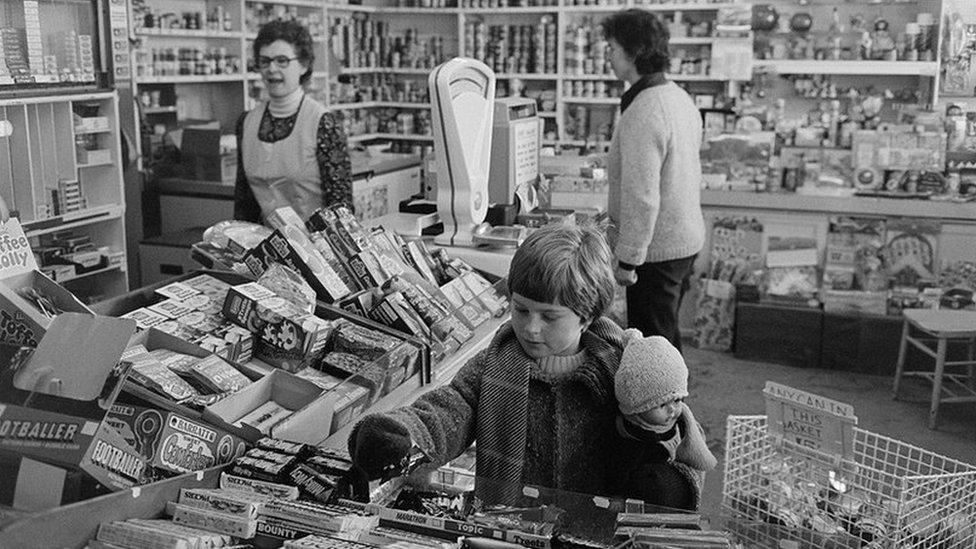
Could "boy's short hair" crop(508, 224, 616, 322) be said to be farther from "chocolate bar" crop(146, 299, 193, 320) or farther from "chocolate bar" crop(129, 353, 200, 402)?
"chocolate bar" crop(146, 299, 193, 320)

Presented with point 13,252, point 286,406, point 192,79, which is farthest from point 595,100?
point 13,252

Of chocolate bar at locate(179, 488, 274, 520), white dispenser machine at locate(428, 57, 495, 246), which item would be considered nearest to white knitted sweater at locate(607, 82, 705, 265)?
white dispenser machine at locate(428, 57, 495, 246)

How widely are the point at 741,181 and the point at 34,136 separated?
384 centimetres

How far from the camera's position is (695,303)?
573cm

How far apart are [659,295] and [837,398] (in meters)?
1.61

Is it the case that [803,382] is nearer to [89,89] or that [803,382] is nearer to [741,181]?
[741,181]

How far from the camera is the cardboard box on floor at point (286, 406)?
1732 millimetres

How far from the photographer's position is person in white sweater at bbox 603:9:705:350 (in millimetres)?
3631

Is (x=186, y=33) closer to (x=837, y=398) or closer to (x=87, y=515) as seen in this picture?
(x=837, y=398)

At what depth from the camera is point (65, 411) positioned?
4.69 ft

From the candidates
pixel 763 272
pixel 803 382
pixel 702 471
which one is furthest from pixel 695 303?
pixel 702 471

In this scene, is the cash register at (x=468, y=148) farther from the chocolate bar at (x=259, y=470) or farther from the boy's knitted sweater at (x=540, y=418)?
the chocolate bar at (x=259, y=470)

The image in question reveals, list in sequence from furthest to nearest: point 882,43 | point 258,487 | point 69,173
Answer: point 882,43 < point 69,173 < point 258,487

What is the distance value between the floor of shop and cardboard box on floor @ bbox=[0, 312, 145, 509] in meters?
2.84
